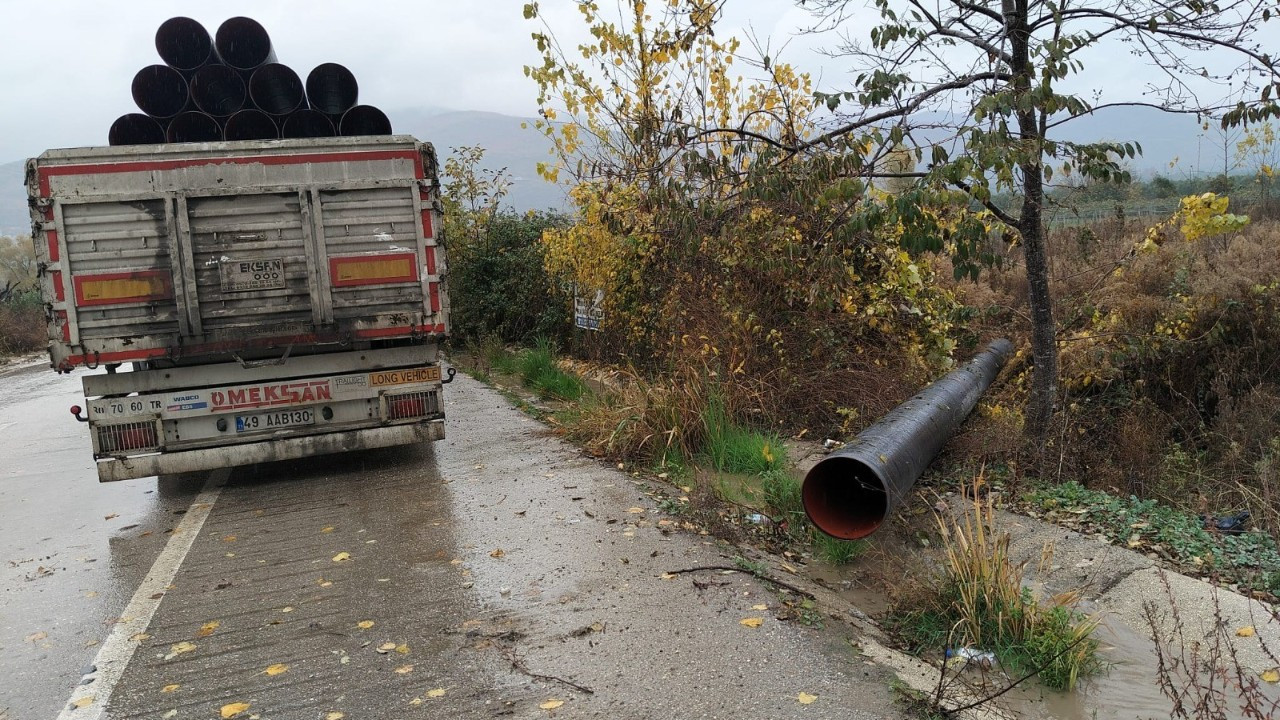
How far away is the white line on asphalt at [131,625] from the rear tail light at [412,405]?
165cm

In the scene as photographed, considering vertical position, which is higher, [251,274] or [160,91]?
[160,91]

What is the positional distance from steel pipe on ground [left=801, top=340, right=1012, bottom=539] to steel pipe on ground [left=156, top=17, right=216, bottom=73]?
25.4 feet

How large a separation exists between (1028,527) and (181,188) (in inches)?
262

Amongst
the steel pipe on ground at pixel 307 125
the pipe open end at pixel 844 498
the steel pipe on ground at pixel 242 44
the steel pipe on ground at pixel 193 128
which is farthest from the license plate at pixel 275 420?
the pipe open end at pixel 844 498

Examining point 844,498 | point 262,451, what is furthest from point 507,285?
point 844,498

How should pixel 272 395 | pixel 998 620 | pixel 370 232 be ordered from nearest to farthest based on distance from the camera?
pixel 998 620 < pixel 370 232 < pixel 272 395

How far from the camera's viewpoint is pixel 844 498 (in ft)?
17.1

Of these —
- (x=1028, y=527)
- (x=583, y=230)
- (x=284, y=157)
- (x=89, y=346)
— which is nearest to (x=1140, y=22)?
(x=1028, y=527)

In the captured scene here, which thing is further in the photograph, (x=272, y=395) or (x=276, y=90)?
(x=276, y=90)

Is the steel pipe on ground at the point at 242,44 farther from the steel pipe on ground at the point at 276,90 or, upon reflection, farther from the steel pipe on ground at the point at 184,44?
the steel pipe on ground at the point at 276,90

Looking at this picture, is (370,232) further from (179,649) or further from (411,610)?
(179,649)

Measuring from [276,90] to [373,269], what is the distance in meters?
2.92

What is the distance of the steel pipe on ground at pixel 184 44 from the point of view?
29.2ft

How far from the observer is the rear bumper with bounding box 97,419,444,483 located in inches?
284
